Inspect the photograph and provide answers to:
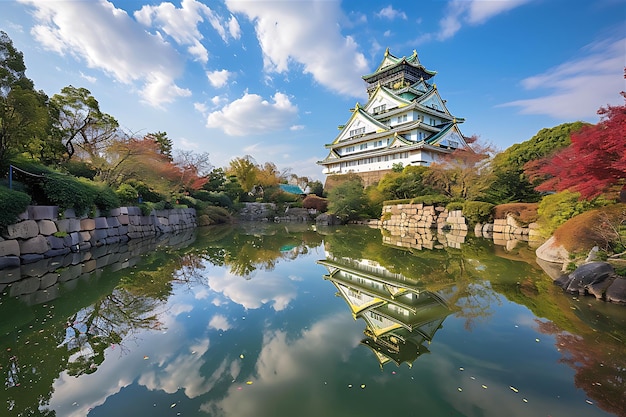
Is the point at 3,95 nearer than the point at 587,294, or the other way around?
the point at 587,294

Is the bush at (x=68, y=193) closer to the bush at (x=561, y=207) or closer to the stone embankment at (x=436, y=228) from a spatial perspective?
the stone embankment at (x=436, y=228)

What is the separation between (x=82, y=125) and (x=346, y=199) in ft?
48.9

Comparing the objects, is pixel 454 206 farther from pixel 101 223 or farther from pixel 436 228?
pixel 101 223

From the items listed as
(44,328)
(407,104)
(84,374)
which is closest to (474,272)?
(84,374)

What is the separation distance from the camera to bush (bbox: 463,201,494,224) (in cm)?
1412

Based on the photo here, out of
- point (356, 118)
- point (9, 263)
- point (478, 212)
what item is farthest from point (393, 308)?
point (356, 118)

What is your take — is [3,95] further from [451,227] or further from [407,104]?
[407,104]

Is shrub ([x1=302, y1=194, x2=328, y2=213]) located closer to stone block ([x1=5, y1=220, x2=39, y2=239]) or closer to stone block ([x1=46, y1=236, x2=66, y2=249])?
stone block ([x1=46, y1=236, x2=66, y2=249])

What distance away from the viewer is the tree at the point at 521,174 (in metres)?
15.5

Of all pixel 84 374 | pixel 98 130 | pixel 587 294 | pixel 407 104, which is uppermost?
pixel 407 104

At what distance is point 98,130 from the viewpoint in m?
13.6

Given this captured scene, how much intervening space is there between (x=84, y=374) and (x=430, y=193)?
19.2 metres

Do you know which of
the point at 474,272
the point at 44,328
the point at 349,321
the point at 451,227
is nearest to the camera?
the point at 44,328

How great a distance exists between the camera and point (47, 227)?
7508 mm
